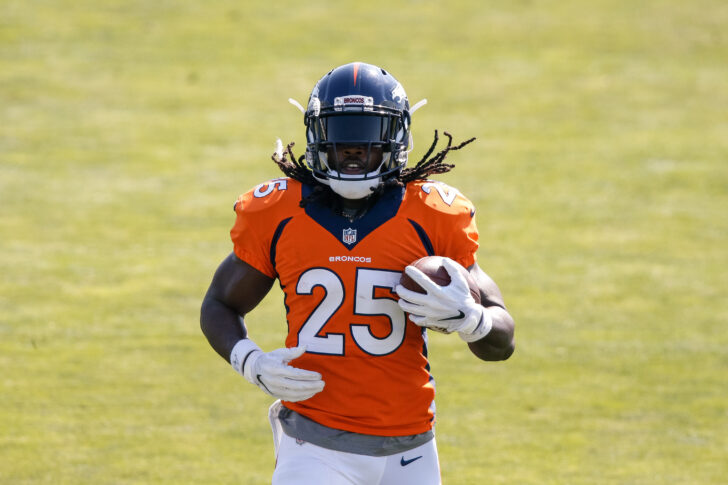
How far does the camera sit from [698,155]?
13188mm

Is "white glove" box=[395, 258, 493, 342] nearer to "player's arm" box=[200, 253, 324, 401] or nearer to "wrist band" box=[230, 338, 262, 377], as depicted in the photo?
"player's arm" box=[200, 253, 324, 401]

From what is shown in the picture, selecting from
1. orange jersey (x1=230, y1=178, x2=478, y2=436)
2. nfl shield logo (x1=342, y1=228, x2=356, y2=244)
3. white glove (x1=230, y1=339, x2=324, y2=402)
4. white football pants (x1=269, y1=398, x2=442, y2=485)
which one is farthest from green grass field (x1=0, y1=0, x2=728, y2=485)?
nfl shield logo (x1=342, y1=228, x2=356, y2=244)

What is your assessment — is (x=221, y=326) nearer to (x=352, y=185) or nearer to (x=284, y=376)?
(x=284, y=376)

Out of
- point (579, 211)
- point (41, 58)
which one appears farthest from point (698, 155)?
point (41, 58)

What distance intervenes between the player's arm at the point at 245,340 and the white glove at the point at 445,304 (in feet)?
1.39

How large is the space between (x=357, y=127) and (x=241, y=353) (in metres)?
0.94

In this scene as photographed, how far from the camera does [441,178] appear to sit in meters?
11.3

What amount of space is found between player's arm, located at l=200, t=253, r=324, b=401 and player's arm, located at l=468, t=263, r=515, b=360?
627 mm

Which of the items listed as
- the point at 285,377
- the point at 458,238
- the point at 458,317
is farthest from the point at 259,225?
the point at 458,317

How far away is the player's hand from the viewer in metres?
3.68

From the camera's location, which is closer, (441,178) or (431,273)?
(431,273)

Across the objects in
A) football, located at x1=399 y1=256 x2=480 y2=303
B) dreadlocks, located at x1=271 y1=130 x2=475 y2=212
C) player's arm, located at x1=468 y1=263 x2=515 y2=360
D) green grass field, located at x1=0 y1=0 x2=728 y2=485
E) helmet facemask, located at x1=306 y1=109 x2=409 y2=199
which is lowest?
green grass field, located at x1=0 y1=0 x2=728 y2=485

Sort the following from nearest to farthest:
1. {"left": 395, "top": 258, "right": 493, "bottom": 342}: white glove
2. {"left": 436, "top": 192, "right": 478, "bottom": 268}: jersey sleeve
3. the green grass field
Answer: {"left": 395, "top": 258, "right": 493, "bottom": 342}: white glove → {"left": 436, "top": 192, "right": 478, "bottom": 268}: jersey sleeve → the green grass field

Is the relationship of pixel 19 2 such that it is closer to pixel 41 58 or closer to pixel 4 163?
pixel 41 58
